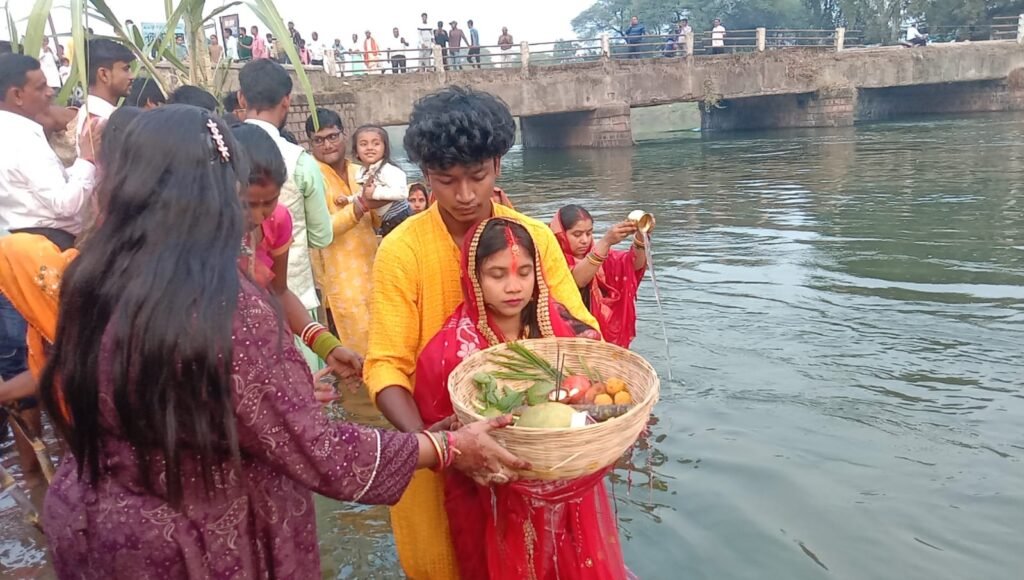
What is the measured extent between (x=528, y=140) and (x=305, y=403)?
3008 cm

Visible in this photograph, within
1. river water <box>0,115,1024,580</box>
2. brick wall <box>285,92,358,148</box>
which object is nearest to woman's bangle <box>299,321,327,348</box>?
river water <box>0,115,1024,580</box>

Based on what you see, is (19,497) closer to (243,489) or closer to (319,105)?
(243,489)

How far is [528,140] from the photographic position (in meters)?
31.1

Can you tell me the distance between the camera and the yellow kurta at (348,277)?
478 centimetres

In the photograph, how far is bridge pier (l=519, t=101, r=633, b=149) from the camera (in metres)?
24.9

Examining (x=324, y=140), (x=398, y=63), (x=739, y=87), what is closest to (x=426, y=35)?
(x=398, y=63)

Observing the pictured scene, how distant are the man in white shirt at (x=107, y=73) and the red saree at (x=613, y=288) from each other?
7.88ft

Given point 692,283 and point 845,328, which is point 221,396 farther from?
point 692,283

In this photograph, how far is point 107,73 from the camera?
414 cm

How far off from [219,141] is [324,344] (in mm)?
1458

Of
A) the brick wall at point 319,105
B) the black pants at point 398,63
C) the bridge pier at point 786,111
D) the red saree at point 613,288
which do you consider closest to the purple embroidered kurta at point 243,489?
the red saree at point 613,288

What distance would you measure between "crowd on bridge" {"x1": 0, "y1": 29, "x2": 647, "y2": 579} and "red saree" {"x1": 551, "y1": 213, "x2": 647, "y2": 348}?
20 centimetres

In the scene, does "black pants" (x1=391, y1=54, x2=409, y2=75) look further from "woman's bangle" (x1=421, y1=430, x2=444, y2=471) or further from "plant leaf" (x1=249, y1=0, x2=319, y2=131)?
"woman's bangle" (x1=421, y1=430, x2=444, y2=471)

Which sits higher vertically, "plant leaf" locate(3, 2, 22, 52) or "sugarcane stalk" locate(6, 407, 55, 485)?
"plant leaf" locate(3, 2, 22, 52)
